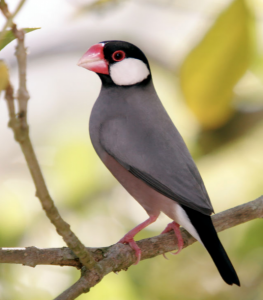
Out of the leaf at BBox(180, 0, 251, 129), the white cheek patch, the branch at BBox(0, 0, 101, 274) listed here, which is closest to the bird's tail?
the leaf at BBox(180, 0, 251, 129)

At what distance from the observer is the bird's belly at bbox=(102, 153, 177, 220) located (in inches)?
82.0

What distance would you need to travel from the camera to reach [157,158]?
6.66 ft

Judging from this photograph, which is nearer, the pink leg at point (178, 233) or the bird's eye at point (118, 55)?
the pink leg at point (178, 233)

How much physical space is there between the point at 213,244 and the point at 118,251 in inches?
17.4

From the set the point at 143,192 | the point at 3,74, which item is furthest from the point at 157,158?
the point at 3,74

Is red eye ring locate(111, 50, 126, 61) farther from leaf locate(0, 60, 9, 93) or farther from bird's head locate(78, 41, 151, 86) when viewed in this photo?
leaf locate(0, 60, 9, 93)

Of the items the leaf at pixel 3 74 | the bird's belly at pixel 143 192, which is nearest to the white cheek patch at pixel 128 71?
the bird's belly at pixel 143 192

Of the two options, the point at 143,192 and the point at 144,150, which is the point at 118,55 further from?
the point at 143,192

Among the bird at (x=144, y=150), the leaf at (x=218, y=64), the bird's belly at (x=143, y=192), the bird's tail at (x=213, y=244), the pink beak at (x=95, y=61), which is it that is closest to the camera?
the leaf at (x=218, y=64)

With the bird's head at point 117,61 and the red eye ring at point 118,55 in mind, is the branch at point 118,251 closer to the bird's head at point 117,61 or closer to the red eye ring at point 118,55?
the bird's head at point 117,61

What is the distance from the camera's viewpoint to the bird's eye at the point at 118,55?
7.75 ft

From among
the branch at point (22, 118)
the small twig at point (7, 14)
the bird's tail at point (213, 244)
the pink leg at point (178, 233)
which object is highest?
the small twig at point (7, 14)

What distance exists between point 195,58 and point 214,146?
54.8 inches

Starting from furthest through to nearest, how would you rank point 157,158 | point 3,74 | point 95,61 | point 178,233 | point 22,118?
point 95,61
point 178,233
point 157,158
point 22,118
point 3,74
